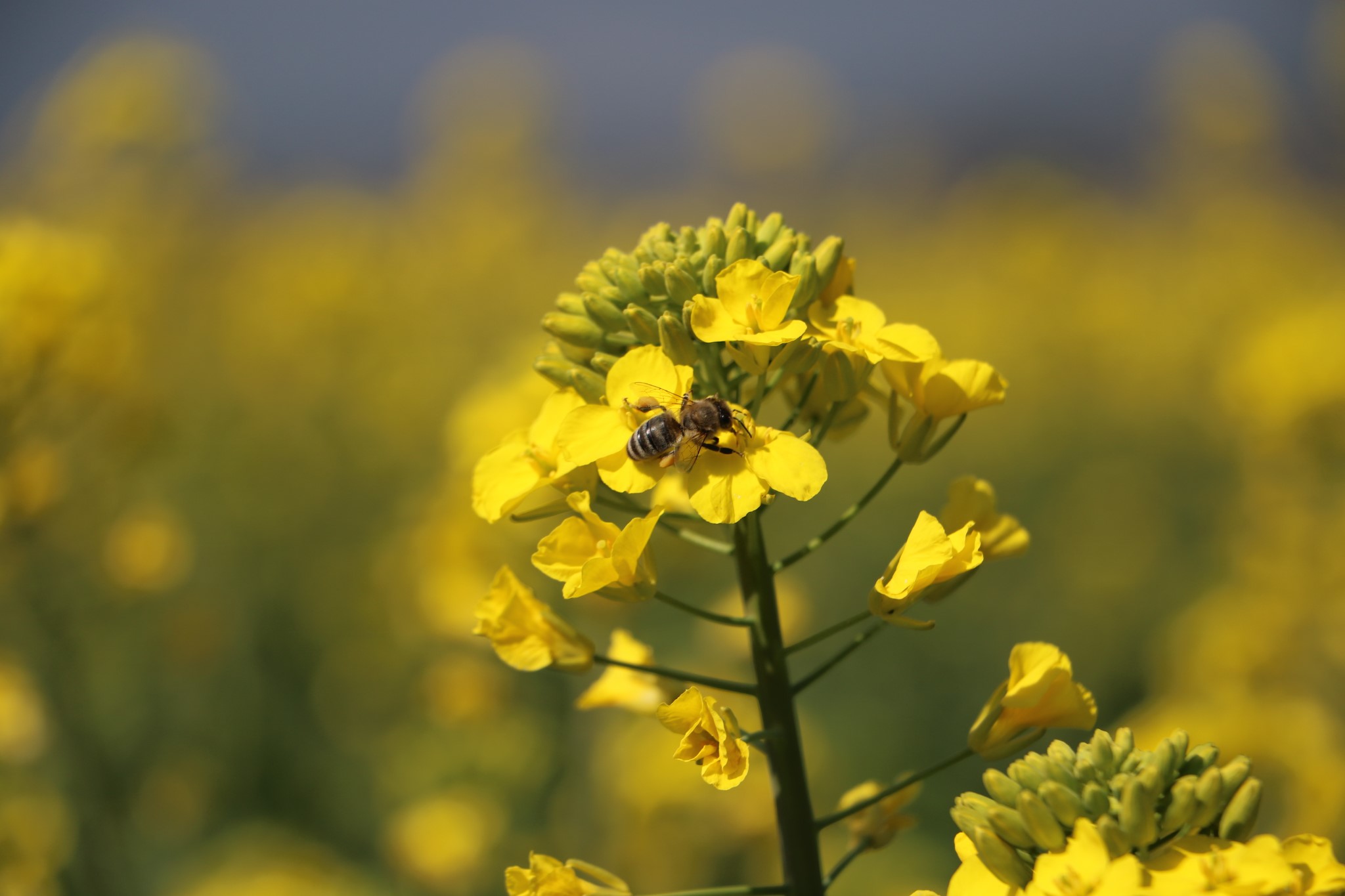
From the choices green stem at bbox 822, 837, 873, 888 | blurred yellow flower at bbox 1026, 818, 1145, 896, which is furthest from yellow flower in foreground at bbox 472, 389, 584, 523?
blurred yellow flower at bbox 1026, 818, 1145, 896

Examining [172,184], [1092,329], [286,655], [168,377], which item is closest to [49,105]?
[172,184]

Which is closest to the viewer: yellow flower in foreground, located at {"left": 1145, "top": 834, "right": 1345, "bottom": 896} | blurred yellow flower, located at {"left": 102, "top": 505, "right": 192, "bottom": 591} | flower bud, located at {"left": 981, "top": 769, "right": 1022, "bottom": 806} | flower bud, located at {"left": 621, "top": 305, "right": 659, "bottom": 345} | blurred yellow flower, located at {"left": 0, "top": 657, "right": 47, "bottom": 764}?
yellow flower in foreground, located at {"left": 1145, "top": 834, "right": 1345, "bottom": 896}

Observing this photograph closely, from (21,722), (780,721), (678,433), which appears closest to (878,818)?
(780,721)

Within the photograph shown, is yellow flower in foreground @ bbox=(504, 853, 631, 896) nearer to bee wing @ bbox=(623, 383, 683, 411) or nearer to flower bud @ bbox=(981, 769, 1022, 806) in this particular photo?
flower bud @ bbox=(981, 769, 1022, 806)

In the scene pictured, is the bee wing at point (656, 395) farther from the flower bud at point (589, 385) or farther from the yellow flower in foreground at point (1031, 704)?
the yellow flower in foreground at point (1031, 704)

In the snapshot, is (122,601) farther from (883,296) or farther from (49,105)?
(883,296)

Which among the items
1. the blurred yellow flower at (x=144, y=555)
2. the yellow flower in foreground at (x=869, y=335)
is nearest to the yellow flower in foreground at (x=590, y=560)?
the yellow flower in foreground at (x=869, y=335)

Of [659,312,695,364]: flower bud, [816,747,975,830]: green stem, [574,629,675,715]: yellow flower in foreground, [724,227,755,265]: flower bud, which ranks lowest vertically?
[816,747,975,830]: green stem
